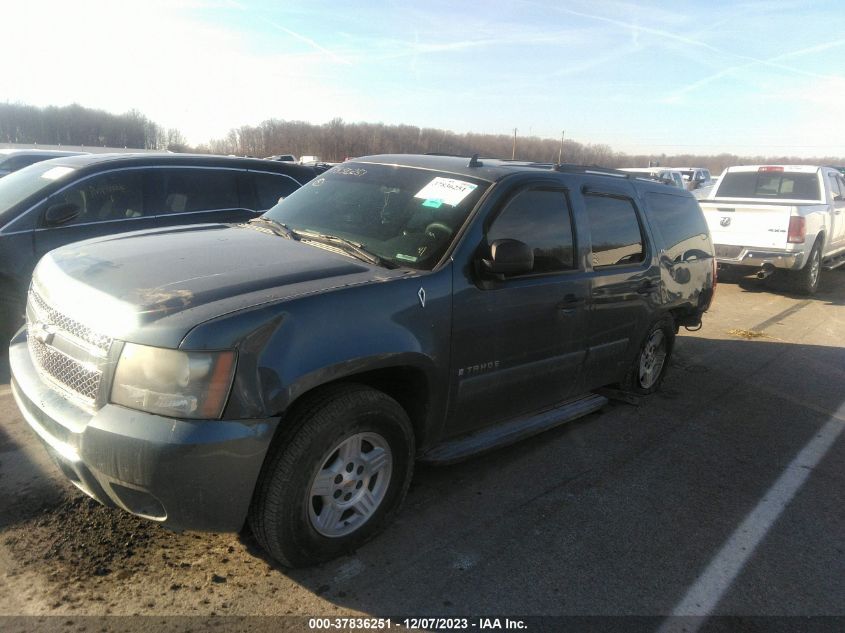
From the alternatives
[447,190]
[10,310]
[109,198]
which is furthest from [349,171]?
[10,310]

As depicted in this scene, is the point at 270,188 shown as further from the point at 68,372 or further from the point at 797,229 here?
the point at 797,229

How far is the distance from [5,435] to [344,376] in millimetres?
2602

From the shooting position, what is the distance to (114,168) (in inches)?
235

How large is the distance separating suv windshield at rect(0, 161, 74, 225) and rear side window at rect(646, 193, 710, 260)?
5.24 meters

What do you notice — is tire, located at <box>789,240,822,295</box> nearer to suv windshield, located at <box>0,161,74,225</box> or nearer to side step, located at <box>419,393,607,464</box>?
side step, located at <box>419,393,607,464</box>

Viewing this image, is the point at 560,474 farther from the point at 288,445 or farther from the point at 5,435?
the point at 5,435

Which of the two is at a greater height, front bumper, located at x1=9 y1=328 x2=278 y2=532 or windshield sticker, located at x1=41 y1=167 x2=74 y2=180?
windshield sticker, located at x1=41 y1=167 x2=74 y2=180

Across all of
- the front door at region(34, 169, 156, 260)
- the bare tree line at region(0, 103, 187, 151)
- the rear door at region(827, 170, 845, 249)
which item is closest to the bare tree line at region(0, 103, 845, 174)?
the bare tree line at region(0, 103, 187, 151)

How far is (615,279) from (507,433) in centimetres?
144

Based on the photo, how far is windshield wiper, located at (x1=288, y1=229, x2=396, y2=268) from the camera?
3.30 m

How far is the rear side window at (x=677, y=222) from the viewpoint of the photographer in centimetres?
521

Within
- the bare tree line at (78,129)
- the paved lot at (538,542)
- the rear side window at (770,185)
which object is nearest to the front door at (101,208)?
the paved lot at (538,542)

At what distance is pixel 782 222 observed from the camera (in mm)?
10211

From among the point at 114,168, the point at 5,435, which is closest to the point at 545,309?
the point at 5,435
